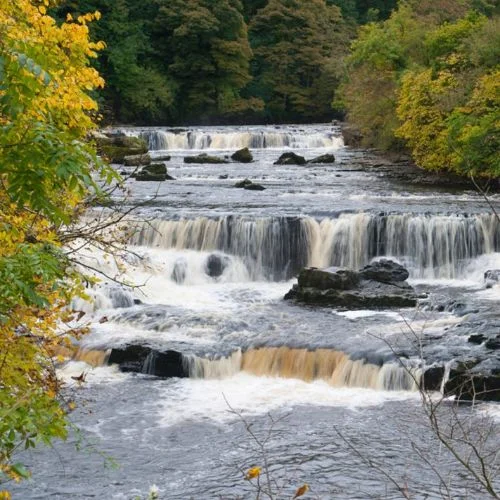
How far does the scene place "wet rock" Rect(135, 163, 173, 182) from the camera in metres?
29.8

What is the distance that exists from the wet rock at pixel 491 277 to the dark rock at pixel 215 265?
5.93 metres

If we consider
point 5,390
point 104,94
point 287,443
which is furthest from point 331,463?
point 104,94

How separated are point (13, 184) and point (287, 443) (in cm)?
652

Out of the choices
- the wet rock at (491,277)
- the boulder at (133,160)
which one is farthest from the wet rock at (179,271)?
the boulder at (133,160)

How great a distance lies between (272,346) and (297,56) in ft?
161

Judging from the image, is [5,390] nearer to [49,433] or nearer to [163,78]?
[49,433]

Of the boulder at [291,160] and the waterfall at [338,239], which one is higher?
the boulder at [291,160]

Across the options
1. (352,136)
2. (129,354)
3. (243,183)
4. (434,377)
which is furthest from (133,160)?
(434,377)

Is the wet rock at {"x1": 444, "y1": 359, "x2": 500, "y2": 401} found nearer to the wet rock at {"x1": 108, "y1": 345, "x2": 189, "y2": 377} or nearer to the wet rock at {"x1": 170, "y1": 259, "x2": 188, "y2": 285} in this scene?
the wet rock at {"x1": 108, "y1": 345, "x2": 189, "y2": 377}

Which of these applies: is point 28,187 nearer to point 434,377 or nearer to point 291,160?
point 434,377

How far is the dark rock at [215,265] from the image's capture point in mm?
20438

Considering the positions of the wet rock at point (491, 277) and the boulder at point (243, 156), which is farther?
the boulder at point (243, 156)

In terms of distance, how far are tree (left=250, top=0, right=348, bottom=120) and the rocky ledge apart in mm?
42872

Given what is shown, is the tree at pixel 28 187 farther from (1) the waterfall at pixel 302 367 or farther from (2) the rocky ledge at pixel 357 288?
(2) the rocky ledge at pixel 357 288
